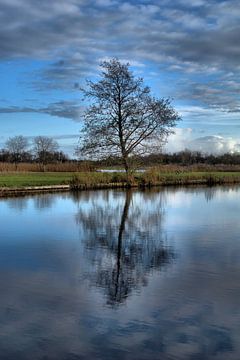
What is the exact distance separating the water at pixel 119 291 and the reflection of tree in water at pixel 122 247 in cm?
2

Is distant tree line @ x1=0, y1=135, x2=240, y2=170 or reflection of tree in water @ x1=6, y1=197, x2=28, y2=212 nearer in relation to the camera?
reflection of tree in water @ x1=6, y1=197, x2=28, y2=212

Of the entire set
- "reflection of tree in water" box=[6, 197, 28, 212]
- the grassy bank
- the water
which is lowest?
the water

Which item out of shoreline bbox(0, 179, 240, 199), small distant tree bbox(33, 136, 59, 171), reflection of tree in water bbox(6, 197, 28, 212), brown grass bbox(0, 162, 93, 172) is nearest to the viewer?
reflection of tree in water bbox(6, 197, 28, 212)

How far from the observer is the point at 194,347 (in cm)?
480

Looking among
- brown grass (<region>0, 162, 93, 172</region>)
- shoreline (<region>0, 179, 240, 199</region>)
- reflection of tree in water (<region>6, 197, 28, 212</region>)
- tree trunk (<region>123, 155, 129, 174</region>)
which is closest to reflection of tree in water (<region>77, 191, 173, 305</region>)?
reflection of tree in water (<region>6, 197, 28, 212</region>)

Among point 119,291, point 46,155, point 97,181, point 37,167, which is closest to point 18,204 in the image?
point 97,181

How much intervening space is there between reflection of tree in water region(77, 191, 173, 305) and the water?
1.0 inches

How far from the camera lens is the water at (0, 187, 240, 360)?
484 cm

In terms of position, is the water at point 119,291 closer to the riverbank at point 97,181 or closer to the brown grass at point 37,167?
the riverbank at point 97,181

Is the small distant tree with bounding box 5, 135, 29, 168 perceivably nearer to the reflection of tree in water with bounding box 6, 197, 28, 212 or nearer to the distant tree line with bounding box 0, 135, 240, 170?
the distant tree line with bounding box 0, 135, 240, 170

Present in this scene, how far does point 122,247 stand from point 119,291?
10.6 ft

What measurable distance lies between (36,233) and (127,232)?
236 centimetres

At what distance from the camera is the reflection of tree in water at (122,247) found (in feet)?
23.5

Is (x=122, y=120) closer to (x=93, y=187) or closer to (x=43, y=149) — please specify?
(x=93, y=187)
